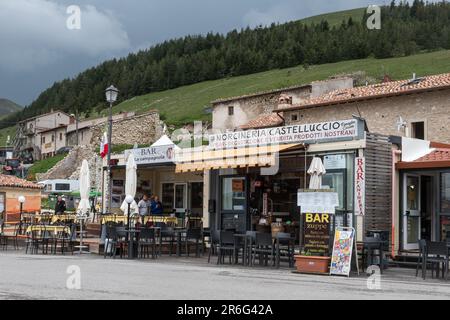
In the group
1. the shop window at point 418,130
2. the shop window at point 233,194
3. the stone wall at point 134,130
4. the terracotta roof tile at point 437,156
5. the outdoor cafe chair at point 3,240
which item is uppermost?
the stone wall at point 134,130

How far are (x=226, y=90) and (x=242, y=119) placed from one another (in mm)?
41927

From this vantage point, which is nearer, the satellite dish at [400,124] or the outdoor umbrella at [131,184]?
the outdoor umbrella at [131,184]

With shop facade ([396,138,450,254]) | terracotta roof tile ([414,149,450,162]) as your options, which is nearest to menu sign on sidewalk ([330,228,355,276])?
shop facade ([396,138,450,254])

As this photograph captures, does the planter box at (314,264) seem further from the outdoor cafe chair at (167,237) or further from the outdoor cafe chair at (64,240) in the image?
the outdoor cafe chair at (64,240)

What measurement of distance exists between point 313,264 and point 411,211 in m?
4.84

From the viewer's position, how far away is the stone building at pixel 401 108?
2725 cm

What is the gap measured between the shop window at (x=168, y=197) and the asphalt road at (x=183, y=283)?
413 inches

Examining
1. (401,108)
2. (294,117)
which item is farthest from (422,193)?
(294,117)

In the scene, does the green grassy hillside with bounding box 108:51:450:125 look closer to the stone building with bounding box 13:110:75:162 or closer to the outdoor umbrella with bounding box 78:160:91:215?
the stone building with bounding box 13:110:75:162

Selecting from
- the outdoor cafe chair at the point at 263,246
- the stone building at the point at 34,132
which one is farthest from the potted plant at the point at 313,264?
the stone building at the point at 34,132

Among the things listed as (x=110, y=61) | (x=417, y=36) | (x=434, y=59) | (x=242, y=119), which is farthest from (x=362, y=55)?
(x=110, y=61)

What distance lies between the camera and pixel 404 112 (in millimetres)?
28594

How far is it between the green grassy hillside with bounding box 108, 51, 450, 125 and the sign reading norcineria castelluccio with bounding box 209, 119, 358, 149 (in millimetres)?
46984
